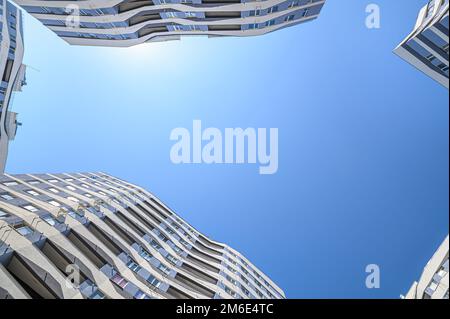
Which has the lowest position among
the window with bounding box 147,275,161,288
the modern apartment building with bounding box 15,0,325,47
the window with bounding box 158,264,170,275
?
the window with bounding box 158,264,170,275

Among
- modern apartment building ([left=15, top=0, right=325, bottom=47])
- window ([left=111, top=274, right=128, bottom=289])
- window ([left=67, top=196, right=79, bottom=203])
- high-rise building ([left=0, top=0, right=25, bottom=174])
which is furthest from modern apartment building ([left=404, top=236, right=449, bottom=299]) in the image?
high-rise building ([left=0, top=0, right=25, bottom=174])

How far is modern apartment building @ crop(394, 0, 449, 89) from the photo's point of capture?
1806cm

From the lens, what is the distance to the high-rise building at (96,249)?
12430 millimetres

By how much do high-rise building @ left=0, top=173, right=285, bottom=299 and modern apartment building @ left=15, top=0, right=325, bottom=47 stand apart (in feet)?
53.8

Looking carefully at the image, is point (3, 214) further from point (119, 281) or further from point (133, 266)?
point (133, 266)

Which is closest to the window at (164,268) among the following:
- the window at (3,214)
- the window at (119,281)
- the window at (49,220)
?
the window at (119,281)

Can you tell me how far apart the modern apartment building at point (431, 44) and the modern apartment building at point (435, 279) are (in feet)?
52.3

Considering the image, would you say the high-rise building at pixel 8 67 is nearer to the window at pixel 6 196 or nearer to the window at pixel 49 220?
the window at pixel 6 196

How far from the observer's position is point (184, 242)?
28578mm

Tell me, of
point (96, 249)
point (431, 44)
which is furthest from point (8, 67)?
point (431, 44)

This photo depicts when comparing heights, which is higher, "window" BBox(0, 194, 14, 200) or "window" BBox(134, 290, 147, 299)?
"window" BBox(0, 194, 14, 200)

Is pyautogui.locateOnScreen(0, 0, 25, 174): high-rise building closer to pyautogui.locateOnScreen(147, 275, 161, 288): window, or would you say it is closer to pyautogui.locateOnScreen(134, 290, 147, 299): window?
pyautogui.locateOnScreen(147, 275, 161, 288): window
